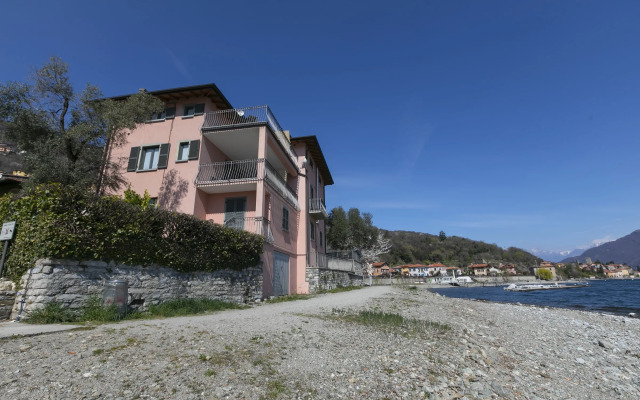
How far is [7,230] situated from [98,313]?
129 inches

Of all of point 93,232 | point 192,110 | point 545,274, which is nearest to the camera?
point 93,232

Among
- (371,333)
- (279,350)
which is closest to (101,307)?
(279,350)

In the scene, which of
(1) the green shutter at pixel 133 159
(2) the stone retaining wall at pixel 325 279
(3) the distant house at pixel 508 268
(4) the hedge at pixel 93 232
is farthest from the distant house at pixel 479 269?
(4) the hedge at pixel 93 232

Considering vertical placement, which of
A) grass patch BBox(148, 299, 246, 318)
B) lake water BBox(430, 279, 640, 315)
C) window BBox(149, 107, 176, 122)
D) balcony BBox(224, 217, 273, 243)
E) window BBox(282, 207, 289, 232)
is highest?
window BBox(149, 107, 176, 122)

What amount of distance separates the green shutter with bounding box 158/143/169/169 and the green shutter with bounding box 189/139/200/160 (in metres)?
1.48

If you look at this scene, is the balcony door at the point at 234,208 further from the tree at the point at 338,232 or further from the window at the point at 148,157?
the tree at the point at 338,232

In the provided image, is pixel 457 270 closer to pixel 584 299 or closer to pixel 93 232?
pixel 584 299

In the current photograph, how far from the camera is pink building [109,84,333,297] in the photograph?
1590cm

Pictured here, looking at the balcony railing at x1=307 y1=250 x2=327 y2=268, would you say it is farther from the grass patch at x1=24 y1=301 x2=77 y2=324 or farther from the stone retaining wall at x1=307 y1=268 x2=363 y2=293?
the grass patch at x1=24 y1=301 x2=77 y2=324

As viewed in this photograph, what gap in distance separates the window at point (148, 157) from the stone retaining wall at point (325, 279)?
10683 millimetres

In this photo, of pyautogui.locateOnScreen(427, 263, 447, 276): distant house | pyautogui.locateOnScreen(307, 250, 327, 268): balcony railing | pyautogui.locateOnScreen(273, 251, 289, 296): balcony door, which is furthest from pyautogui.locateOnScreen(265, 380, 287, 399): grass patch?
pyautogui.locateOnScreen(427, 263, 447, 276): distant house

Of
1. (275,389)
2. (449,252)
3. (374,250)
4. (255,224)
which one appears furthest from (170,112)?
(449,252)

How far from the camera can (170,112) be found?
59.2ft

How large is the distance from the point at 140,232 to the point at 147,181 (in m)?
9.33
